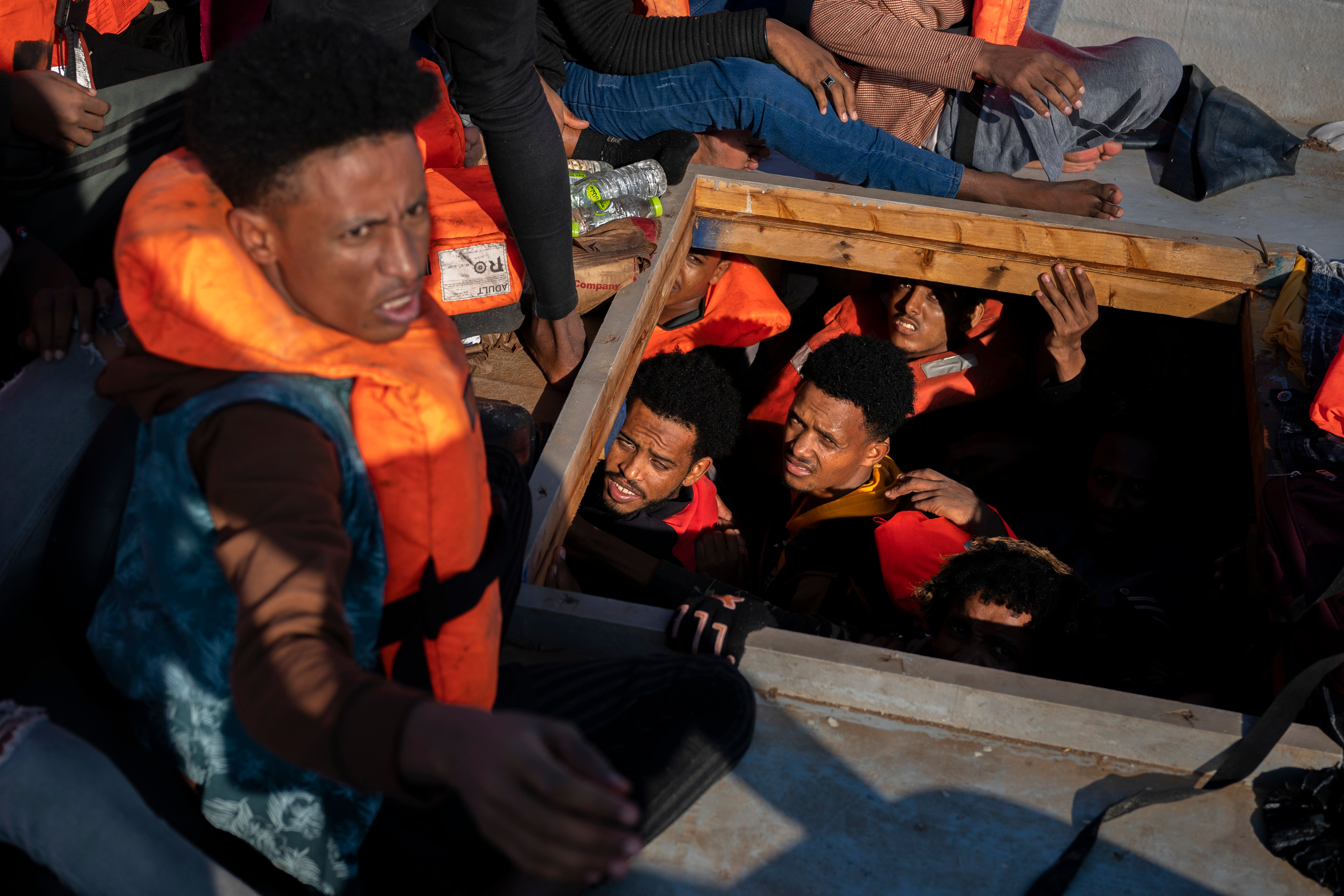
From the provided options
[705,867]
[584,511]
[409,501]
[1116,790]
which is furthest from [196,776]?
[584,511]

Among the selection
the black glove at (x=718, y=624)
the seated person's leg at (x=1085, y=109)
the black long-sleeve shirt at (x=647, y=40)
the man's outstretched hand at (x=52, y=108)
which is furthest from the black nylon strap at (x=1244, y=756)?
the black long-sleeve shirt at (x=647, y=40)

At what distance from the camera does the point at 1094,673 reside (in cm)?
262

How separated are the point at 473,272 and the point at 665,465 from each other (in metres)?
1.00

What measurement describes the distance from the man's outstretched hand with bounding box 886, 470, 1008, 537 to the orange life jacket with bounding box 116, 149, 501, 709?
2126 mm

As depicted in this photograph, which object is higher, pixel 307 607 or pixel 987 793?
pixel 307 607

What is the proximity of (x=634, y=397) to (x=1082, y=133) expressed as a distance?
2.46m

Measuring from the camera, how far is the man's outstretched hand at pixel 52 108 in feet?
6.18

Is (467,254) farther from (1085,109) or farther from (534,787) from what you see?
(1085,109)

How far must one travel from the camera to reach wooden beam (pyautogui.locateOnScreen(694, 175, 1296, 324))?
314 cm

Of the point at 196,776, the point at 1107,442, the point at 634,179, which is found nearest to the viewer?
the point at 196,776

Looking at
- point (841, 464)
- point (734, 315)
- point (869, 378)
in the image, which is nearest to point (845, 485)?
point (841, 464)

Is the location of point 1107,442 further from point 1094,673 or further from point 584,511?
point 584,511

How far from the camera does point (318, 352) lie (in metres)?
1.08

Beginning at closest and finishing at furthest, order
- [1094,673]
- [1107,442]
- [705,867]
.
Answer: [705,867]
[1094,673]
[1107,442]
